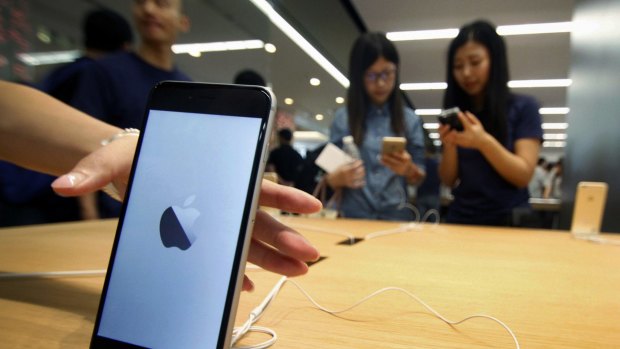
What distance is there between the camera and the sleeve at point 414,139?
1.63 m

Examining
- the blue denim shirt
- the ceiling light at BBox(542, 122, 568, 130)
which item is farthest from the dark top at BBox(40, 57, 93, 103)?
the ceiling light at BBox(542, 122, 568, 130)

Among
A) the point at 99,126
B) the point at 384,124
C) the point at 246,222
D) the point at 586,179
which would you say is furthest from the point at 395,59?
the point at 586,179

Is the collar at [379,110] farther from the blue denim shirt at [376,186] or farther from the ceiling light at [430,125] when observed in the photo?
the ceiling light at [430,125]

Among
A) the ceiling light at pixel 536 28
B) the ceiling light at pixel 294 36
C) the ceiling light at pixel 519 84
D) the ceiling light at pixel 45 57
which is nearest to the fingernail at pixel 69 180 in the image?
the ceiling light at pixel 45 57

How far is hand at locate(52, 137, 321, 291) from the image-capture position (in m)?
0.31

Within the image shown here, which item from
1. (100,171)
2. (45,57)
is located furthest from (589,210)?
(45,57)

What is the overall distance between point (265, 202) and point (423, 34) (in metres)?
4.35

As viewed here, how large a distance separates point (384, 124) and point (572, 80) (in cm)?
202

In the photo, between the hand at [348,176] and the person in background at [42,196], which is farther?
the hand at [348,176]

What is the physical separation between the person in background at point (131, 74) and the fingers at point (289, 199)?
39.3 inches

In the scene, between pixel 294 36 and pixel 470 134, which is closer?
pixel 470 134

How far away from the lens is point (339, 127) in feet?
5.50

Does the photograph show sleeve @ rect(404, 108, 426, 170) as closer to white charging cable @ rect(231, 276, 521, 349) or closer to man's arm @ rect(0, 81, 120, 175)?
white charging cable @ rect(231, 276, 521, 349)

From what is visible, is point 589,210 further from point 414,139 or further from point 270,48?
point 270,48
